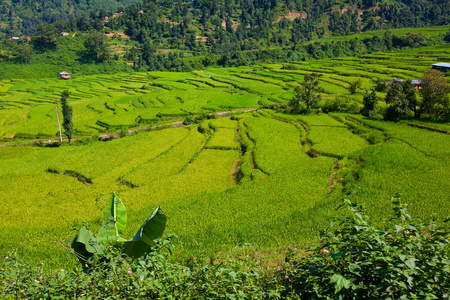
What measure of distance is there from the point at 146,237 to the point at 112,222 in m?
0.64

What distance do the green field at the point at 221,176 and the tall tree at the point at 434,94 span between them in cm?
239

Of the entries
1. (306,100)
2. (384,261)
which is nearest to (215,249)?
(384,261)

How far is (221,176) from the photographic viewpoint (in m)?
19.6

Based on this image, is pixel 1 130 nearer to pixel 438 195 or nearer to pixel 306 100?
pixel 306 100

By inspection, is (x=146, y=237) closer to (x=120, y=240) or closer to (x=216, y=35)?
(x=120, y=240)

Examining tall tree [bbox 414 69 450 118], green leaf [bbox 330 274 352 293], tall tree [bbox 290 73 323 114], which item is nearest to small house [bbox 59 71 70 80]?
tall tree [bbox 290 73 323 114]

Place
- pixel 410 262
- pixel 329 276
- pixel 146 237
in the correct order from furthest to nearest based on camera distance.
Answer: pixel 146 237 → pixel 329 276 → pixel 410 262

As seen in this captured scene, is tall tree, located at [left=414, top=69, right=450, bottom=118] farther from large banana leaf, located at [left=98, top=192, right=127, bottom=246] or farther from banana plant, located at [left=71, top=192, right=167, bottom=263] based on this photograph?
large banana leaf, located at [left=98, top=192, right=127, bottom=246]

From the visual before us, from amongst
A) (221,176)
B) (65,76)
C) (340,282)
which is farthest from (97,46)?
(340,282)

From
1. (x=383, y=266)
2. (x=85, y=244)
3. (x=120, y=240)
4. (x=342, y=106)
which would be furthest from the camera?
(x=342, y=106)

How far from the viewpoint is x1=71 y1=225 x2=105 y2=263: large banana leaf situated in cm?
407

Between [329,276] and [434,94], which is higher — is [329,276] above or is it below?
above

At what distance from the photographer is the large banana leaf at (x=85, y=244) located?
4.07 meters

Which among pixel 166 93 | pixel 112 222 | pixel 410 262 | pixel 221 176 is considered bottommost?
pixel 221 176
